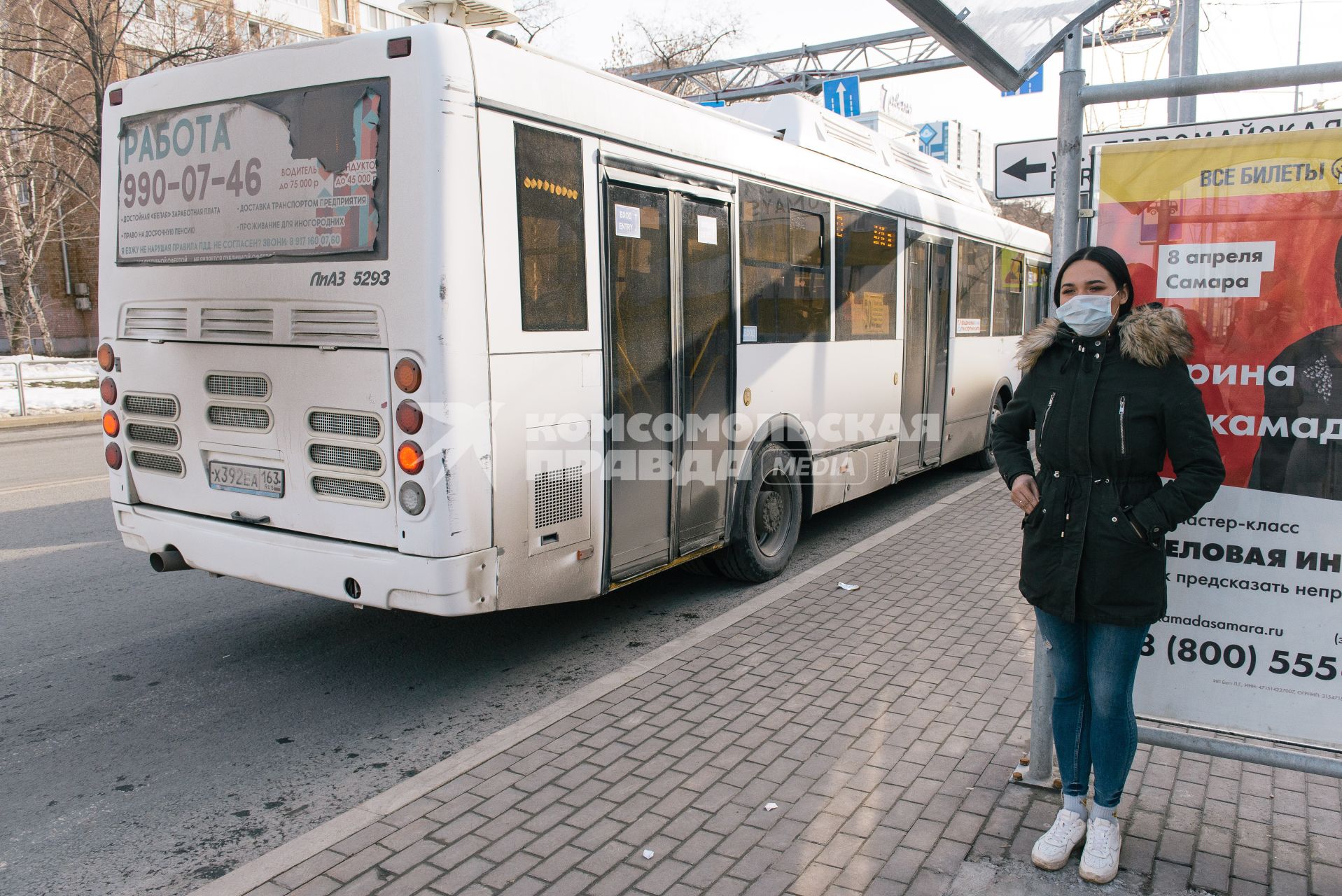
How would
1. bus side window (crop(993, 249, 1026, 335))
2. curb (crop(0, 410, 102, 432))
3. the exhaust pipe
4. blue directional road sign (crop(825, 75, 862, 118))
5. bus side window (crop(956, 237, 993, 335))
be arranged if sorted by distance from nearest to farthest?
the exhaust pipe
bus side window (crop(956, 237, 993, 335))
bus side window (crop(993, 249, 1026, 335))
curb (crop(0, 410, 102, 432))
blue directional road sign (crop(825, 75, 862, 118))

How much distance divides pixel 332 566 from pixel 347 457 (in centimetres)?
52

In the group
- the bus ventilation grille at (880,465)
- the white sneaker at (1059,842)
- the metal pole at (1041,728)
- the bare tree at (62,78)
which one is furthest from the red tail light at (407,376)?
the bare tree at (62,78)

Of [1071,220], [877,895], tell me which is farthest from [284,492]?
[1071,220]

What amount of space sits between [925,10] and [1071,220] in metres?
0.92

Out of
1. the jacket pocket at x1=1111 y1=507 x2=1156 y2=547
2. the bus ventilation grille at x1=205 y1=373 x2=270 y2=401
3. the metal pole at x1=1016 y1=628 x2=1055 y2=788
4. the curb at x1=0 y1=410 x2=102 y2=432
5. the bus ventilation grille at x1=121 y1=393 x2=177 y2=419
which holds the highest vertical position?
the bus ventilation grille at x1=205 y1=373 x2=270 y2=401

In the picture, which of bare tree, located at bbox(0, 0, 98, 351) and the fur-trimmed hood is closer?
the fur-trimmed hood

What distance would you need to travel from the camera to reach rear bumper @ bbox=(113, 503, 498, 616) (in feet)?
14.3

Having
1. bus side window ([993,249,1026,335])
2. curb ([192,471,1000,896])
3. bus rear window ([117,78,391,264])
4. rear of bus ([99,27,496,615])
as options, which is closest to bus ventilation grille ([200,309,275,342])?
rear of bus ([99,27,496,615])

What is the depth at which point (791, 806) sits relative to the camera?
12.2 ft

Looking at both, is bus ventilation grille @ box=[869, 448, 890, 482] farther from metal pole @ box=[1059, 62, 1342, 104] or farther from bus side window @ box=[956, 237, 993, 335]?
metal pole @ box=[1059, 62, 1342, 104]

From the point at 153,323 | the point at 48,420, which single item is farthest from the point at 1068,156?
the point at 48,420

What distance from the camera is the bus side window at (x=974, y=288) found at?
10.4 meters

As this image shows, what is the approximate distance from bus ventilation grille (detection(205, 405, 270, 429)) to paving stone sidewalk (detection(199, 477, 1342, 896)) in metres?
1.99

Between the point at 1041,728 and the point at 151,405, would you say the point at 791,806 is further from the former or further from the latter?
the point at 151,405
